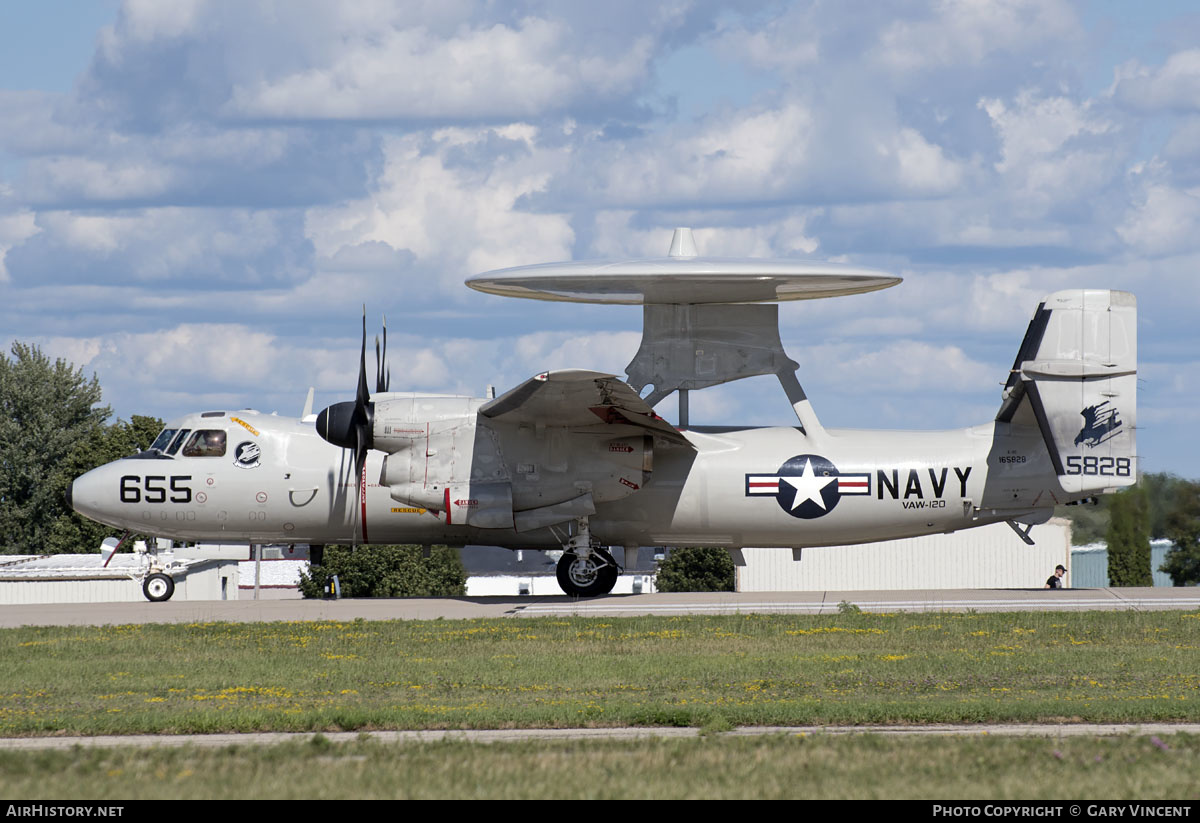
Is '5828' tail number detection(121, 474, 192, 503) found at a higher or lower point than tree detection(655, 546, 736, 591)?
higher

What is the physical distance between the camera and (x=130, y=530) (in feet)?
87.9

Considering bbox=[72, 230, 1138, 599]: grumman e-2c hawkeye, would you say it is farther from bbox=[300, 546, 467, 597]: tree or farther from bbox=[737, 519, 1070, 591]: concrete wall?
bbox=[300, 546, 467, 597]: tree

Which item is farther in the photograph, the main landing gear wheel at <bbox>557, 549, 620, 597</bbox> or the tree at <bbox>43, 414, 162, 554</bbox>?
the tree at <bbox>43, 414, 162, 554</bbox>

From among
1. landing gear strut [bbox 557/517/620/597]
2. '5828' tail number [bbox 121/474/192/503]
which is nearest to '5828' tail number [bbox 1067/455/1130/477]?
landing gear strut [bbox 557/517/620/597]

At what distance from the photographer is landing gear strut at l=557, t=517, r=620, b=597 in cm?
2612

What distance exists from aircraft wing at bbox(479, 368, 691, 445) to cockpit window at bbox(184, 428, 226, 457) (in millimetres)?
5556

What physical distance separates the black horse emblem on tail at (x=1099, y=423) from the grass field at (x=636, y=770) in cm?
1553

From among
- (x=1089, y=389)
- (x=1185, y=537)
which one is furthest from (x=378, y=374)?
(x=1185, y=537)

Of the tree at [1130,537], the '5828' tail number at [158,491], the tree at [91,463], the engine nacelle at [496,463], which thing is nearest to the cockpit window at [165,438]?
the '5828' tail number at [158,491]

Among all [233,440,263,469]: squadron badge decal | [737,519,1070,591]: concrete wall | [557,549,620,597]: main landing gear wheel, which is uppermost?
[233,440,263,469]: squadron badge decal

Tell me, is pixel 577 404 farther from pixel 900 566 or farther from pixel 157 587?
pixel 900 566

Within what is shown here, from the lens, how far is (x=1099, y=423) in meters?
25.4
